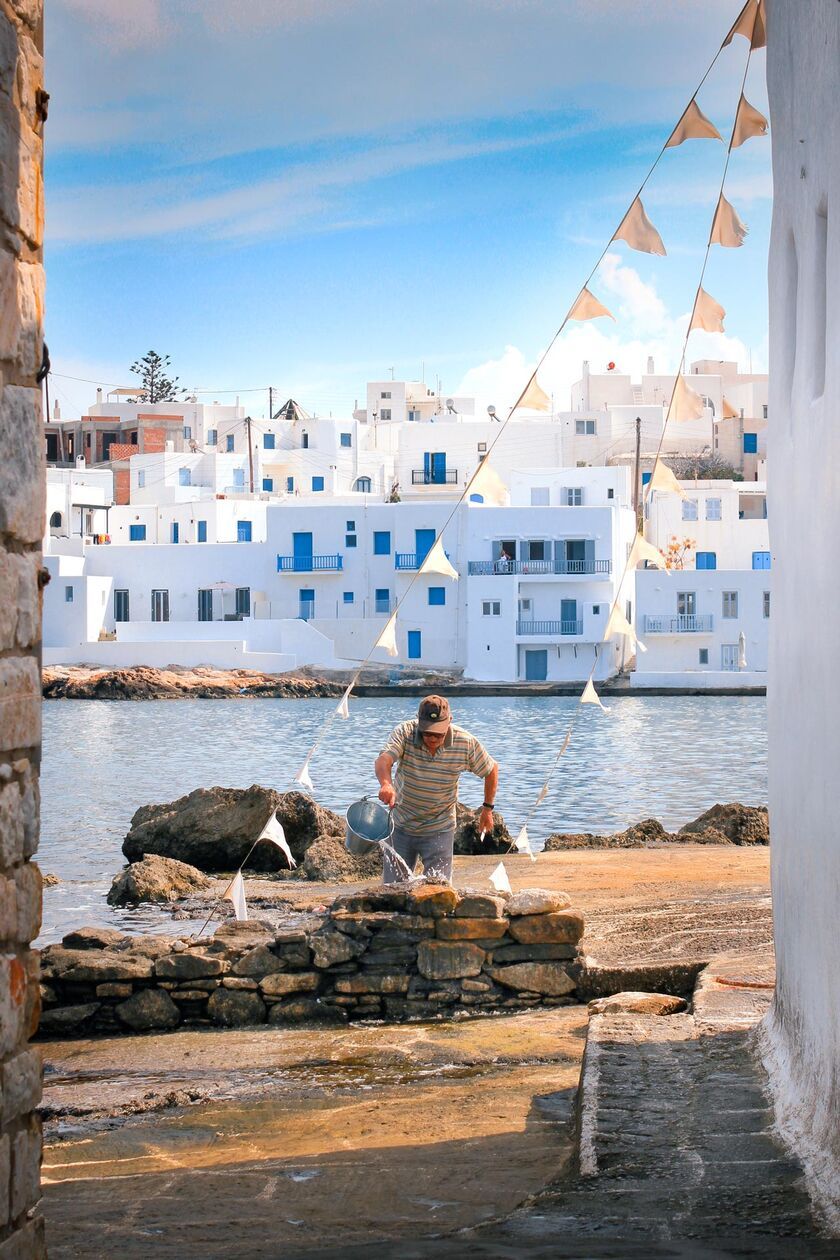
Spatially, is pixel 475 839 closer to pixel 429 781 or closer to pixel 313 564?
pixel 429 781

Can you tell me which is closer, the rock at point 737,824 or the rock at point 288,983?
the rock at point 288,983

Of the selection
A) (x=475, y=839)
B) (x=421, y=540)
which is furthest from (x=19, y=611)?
(x=421, y=540)

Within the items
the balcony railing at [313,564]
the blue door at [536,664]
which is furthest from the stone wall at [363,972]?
the balcony railing at [313,564]

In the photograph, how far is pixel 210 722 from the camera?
52.5m

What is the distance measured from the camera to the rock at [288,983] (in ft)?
26.7

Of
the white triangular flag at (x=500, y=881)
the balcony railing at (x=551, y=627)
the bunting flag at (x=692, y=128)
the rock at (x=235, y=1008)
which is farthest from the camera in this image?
the balcony railing at (x=551, y=627)

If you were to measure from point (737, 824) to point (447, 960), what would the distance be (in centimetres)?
925

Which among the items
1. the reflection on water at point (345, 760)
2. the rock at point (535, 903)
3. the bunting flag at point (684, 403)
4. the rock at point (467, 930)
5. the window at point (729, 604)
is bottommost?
the reflection on water at point (345, 760)

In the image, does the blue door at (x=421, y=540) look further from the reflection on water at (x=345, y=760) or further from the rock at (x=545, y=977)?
the rock at (x=545, y=977)

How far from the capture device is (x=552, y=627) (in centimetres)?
5731

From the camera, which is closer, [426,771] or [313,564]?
[426,771]

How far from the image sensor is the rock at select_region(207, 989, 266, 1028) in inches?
320

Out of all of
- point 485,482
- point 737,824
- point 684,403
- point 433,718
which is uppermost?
point 684,403

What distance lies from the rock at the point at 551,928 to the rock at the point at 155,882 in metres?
6.55
